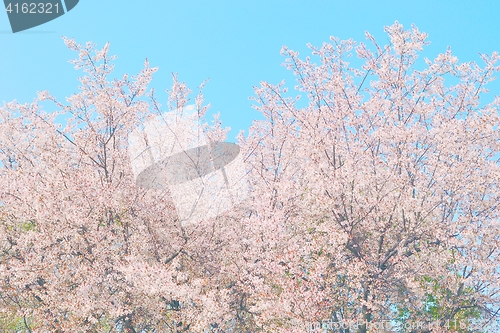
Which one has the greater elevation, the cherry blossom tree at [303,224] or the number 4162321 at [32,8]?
the number 4162321 at [32,8]

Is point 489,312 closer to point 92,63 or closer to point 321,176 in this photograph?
point 321,176

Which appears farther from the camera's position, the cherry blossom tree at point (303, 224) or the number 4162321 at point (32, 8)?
the number 4162321 at point (32, 8)

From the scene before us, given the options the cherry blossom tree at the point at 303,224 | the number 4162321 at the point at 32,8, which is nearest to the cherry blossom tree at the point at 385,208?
the cherry blossom tree at the point at 303,224

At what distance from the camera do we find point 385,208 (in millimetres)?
14078

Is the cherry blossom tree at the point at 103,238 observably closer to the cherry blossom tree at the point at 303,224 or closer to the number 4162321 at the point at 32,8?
the cherry blossom tree at the point at 303,224

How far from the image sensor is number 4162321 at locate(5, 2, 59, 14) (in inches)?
763

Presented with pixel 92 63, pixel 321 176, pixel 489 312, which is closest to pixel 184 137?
pixel 92 63

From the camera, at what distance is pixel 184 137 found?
18.2m

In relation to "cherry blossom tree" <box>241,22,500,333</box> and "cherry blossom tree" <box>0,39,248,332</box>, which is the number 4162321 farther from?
"cherry blossom tree" <box>241,22,500,333</box>

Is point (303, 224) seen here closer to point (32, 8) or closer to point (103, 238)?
point (103, 238)

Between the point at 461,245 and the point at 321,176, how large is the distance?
441 cm

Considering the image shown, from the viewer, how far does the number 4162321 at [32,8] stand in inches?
763

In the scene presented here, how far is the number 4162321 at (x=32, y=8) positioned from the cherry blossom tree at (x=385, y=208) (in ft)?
32.3

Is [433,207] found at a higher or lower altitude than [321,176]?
lower
